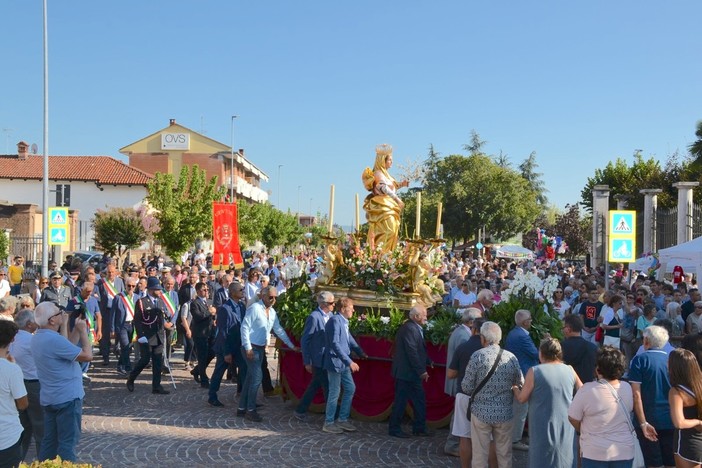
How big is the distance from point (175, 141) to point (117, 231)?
3434 centimetres

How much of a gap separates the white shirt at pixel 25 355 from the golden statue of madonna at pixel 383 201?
5967 mm

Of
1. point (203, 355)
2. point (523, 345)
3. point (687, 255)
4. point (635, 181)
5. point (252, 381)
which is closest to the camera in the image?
point (523, 345)

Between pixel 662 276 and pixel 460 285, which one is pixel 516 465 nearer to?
pixel 460 285

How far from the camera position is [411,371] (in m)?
8.91

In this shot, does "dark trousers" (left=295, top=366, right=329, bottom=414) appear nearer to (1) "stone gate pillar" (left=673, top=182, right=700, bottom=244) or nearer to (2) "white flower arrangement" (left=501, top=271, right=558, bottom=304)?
(2) "white flower arrangement" (left=501, top=271, right=558, bottom=304)

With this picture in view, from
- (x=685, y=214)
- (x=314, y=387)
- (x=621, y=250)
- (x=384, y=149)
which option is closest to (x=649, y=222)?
(x=685, y=214)

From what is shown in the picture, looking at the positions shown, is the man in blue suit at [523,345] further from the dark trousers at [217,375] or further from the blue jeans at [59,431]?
the blue jeans at [59,431]

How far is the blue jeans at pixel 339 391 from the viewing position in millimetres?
9227

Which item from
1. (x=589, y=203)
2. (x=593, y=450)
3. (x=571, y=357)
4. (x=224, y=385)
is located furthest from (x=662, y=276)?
(x=589, y=203)

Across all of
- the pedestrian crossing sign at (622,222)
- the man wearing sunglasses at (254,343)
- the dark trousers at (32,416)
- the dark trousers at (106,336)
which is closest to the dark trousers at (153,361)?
the man wearing sunglasses at (254,343)

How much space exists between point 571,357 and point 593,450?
182 centimetres

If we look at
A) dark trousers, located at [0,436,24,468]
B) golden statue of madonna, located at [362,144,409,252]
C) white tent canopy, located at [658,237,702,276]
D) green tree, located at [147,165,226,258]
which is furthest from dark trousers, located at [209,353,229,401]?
green tree, located at [147,165,226,258]

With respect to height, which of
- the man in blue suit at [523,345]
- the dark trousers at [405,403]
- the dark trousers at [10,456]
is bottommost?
the dark trousers at [405,403]

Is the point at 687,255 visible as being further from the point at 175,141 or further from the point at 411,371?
the point at 175,141
